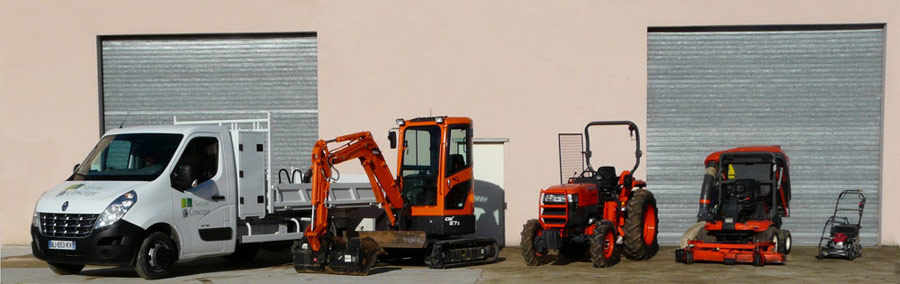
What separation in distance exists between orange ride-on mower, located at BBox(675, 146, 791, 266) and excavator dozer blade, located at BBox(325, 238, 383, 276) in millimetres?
4451

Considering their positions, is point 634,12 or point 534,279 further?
point 634,12

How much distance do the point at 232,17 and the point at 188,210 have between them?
6044 millimetres

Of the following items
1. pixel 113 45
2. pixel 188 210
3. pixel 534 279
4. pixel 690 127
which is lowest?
pixel 534 279

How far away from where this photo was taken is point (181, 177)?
12211 millimetres

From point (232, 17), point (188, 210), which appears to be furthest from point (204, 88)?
point (188, 210)

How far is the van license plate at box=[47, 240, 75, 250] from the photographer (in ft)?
37.7

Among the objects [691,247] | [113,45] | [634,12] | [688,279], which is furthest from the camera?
[113,45]

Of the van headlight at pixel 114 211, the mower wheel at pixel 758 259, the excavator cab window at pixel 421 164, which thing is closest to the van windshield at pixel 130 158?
the van headlight at pixel 114 211

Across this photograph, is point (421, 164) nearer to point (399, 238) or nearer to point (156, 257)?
point (399, 238)

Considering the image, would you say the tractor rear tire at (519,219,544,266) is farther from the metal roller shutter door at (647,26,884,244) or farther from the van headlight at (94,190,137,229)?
the van headlight at (94,190,137,229)

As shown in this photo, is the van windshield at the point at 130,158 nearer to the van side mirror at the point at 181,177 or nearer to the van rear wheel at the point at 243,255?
the van side mirror at the point at 181,177

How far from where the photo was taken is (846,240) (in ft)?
45.6

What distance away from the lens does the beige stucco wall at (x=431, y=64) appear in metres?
16.7

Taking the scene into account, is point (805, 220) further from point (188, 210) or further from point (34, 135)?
point (34, 135)
